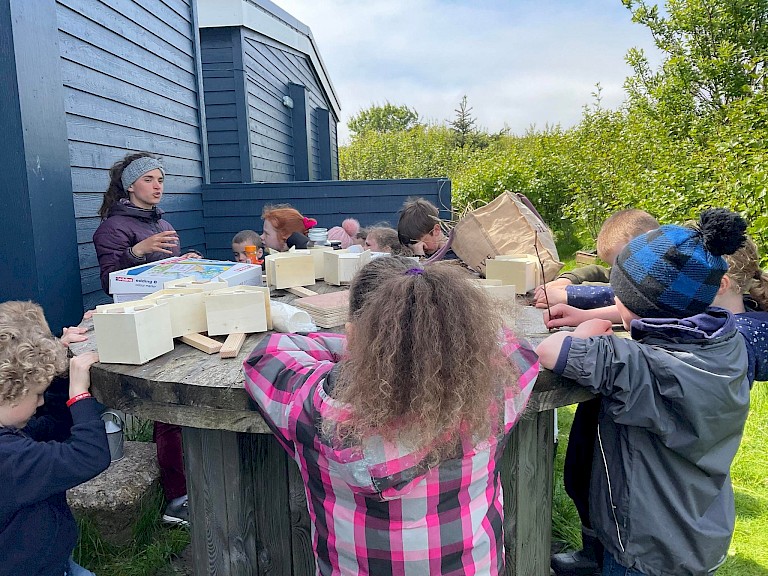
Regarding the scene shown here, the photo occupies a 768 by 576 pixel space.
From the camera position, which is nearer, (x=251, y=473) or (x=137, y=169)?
(x=251, y=473)

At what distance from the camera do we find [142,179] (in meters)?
3.13

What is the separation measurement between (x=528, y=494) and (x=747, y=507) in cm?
176


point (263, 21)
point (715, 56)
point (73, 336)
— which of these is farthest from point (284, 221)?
point (715, 56)

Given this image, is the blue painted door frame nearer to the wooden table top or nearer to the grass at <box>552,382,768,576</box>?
the wooden table top

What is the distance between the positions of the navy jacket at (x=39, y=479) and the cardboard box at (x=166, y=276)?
1.75 ft

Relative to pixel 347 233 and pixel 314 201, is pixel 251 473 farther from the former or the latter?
pixel 314 201

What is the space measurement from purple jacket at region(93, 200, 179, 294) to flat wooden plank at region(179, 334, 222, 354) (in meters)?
1.49

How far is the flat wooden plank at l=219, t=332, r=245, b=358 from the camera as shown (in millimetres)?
1485

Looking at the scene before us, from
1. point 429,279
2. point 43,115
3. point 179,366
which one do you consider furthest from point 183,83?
point 429,279

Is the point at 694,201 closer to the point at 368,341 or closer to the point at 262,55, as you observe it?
the point at 368,341

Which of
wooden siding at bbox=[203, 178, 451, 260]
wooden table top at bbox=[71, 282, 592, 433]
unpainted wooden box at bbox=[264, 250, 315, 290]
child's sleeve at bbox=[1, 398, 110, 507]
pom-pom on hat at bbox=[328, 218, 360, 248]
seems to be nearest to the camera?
wooden table top at bbox=[71, 282, 592, 433]

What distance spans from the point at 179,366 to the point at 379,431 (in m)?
0.64

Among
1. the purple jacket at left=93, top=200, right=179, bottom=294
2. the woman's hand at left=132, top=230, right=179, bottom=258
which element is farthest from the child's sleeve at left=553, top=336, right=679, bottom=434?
the purple jacket at left=93, top=200, right=179, bottom=294

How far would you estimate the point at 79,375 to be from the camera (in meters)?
1.46
